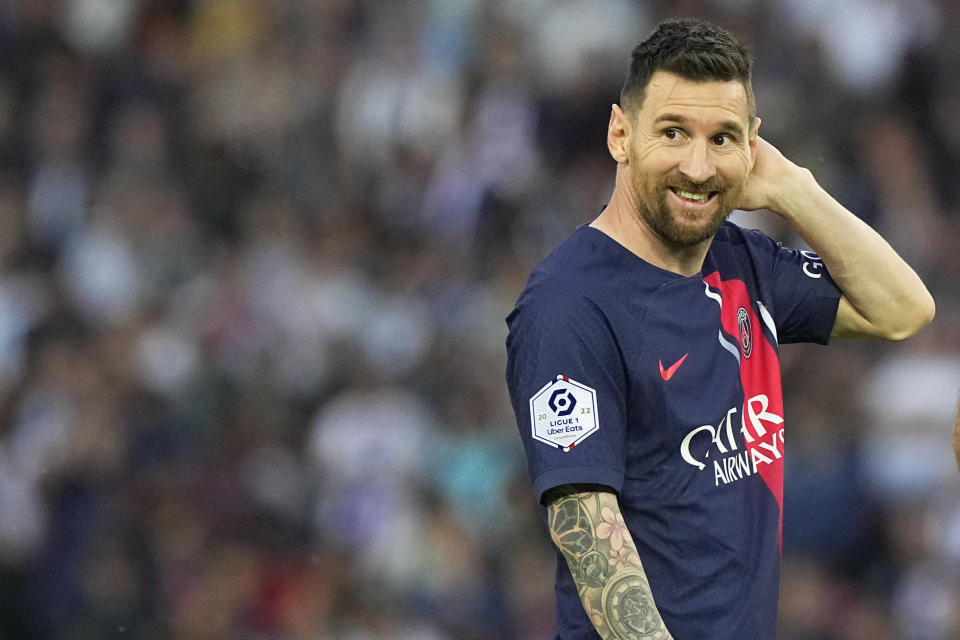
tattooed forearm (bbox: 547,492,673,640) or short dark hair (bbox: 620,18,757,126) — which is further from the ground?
short dark hair (bbox: 620,18,757,126)

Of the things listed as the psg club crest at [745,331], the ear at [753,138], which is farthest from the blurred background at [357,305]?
the ear at [753,138]

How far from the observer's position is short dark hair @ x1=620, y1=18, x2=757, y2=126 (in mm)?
3801

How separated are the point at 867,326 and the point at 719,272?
47 cm

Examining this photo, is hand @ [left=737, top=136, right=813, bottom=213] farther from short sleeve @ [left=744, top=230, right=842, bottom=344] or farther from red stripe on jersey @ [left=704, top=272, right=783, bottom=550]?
red stripe on jersey @ [left=704, top=272, right=783, bottom=550]

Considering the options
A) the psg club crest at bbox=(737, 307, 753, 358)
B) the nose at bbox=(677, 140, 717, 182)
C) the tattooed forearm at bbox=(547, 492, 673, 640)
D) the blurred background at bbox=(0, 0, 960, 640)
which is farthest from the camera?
the blurred background at bbox=(0, 0, 960, 640)

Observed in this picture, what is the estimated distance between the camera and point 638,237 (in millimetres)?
3932

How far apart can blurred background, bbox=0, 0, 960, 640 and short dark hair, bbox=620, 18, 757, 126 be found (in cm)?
453

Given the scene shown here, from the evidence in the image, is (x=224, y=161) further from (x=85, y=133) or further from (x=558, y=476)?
(x=558, y=476)

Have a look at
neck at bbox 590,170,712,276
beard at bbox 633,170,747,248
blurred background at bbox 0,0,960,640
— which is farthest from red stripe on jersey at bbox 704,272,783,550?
blurred background at bbox 0,0,960,640

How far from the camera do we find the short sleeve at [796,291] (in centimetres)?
428

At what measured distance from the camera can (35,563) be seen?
9.18 meters

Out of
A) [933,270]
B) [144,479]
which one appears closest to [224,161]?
[144,479]

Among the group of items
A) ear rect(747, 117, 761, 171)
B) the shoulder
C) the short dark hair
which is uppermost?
the short dark hair

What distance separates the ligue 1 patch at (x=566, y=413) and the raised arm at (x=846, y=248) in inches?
32.6
